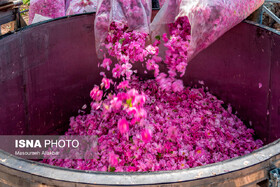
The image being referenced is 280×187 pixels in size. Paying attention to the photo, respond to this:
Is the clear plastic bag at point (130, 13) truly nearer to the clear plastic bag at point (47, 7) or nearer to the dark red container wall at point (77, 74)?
the dark red container wall at point (77, 74)

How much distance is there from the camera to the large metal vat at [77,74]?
2191mm

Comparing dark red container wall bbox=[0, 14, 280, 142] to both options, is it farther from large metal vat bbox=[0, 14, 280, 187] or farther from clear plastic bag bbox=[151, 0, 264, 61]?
clear plastic bag bbox=[151, 0, 264, 61]

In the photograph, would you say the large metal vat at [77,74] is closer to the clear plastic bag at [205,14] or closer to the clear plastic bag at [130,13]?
the clear plastic bag at [205,14]

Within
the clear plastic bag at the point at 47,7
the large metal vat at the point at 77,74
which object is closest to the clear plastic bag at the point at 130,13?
the large metal vat at the point at 77,74

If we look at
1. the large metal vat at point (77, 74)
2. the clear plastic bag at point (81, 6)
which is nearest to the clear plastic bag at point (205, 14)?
the large metal vat at point (77, 74)

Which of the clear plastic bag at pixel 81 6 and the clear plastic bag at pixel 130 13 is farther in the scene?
the clear plastic bag at pixel 81 6

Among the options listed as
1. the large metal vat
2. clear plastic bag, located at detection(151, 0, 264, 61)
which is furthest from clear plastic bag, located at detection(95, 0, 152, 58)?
the large metal vat

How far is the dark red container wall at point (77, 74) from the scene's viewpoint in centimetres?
219

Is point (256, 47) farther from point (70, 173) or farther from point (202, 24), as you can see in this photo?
point (70, 173)

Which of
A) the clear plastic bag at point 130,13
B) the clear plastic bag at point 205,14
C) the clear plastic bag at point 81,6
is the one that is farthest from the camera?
the clear plastic bag at point 81,6

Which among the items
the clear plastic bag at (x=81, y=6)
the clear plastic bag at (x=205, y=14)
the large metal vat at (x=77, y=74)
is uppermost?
the clear plastic bag at (x=81, y=6)

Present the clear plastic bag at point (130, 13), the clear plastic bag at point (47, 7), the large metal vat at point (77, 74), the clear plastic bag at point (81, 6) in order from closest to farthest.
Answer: the clear plastic bag at point (130, 13) < the large metal vat at point (77, 74) < the clear plastic bag at point (81, 6) < the clear plastic bag at point (47, 7)

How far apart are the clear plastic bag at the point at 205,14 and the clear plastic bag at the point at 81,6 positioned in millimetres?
1207

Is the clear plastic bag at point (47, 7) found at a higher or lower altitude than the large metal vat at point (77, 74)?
higher
